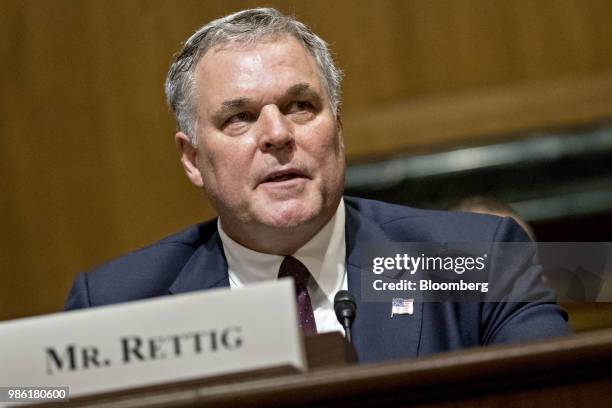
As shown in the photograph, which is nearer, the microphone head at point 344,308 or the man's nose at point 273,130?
the microphone head at point 344,308

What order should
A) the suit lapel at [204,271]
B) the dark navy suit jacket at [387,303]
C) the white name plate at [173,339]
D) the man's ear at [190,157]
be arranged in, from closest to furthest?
the white name plate at [173,339], the dark navy suit jacket at [387,303], the suit lapel at [204,271], the man's ear at [190,157]

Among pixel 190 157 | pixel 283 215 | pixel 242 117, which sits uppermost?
pixel 242 117

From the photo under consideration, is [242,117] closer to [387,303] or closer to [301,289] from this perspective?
[301,289]

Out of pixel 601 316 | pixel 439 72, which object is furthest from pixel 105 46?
pixel 601 316

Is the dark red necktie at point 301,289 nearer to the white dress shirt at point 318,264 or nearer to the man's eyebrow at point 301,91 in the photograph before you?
the white dress shirt at point 318,264

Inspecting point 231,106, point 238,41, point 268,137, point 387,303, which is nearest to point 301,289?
point 387,303

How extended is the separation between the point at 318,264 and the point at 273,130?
34cm

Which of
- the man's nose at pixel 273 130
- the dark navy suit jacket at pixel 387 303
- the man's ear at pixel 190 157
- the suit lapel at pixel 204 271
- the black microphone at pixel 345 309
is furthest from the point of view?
the man's ear at pixel 190 157

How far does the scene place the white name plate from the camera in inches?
49.0

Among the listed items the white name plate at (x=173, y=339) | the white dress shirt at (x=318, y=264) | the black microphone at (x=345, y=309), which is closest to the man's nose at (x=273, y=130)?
the white dress shirt at (x=318, y=264)

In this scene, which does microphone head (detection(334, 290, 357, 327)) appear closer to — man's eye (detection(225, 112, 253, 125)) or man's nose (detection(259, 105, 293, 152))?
man's nose (detection(259, 105, 293, 152))

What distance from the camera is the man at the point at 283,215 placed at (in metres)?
2.04

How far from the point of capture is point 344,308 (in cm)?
168

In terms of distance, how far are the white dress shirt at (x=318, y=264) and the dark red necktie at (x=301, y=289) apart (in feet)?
0.05
